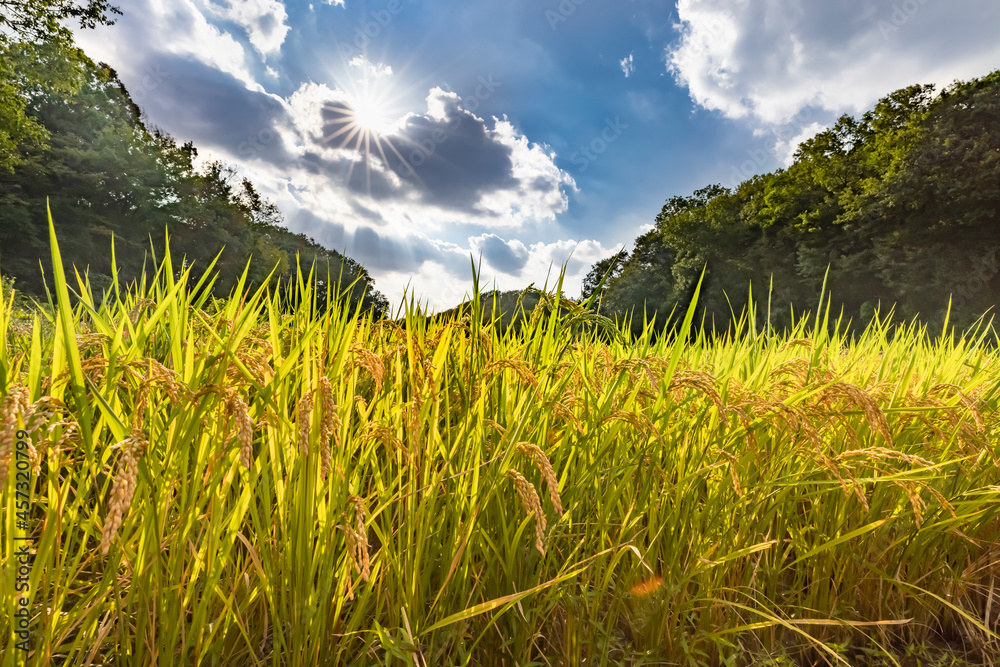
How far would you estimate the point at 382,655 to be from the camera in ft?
4.53

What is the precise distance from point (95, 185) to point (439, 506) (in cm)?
2966

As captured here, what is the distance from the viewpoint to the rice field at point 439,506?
1040mm

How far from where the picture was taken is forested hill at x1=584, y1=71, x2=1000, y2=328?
54.8ft

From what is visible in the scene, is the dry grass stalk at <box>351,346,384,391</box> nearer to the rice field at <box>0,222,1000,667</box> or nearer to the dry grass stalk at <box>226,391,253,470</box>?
the rice field at <box>0,222,1000,667</box>

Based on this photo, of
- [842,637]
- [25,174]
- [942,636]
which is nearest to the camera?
[842,637]

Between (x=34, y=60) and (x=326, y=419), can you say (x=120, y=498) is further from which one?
(x=34, y=60)

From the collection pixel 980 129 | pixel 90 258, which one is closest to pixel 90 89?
pixel 90 258

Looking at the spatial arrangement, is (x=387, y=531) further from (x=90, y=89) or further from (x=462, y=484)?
(x=90, y=89)

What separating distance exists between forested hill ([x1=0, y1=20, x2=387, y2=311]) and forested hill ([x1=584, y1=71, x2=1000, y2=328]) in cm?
1461

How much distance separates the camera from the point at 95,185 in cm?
2342

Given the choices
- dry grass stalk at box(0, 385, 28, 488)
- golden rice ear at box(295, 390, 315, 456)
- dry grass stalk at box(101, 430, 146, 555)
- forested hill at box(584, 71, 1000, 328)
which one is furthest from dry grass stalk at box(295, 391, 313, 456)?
forested hill at box(584, 71, 1000, 328)

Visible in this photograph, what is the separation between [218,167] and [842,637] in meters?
33.0

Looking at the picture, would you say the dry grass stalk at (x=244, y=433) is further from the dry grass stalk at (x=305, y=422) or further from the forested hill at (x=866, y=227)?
the forested hill at (x=866, y=227)

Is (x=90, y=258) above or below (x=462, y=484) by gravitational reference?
above
